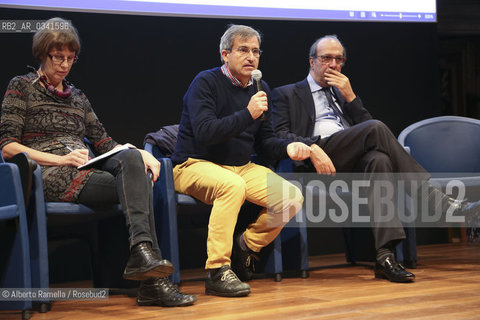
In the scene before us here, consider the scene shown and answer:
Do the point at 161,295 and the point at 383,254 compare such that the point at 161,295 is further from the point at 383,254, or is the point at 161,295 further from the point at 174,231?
the point at 383,254

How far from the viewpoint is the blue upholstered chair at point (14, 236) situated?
7.40ft

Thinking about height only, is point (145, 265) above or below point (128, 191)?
below

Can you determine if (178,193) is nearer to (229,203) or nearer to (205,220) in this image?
(229,203)

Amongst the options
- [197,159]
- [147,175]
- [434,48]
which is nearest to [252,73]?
[197,159]

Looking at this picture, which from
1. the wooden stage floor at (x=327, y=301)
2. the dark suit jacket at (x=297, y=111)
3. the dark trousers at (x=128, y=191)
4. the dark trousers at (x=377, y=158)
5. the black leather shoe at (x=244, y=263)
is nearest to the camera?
the wooden stage floor at (x=327, y=301)

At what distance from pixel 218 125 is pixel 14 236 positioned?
0.93 meters

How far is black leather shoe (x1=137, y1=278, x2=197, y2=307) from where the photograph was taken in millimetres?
2367

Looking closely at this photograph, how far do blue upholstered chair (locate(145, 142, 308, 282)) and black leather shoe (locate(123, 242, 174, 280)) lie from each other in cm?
39

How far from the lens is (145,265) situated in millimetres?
2275

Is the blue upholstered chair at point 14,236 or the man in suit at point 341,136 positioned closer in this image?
the blue upholstered chair at point 14,236

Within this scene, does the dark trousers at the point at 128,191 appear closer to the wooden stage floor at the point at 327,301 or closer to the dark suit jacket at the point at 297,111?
the wooden stage floor at the point at 327,301

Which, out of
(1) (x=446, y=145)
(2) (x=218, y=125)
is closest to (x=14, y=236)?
(2) (x=218, y=125)

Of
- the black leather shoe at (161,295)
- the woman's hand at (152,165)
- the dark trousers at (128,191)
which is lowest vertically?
the black leather shoe at (161,295)

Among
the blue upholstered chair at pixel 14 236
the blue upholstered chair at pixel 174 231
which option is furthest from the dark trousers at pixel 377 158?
the blue upholstered chair at pixel 14 236
